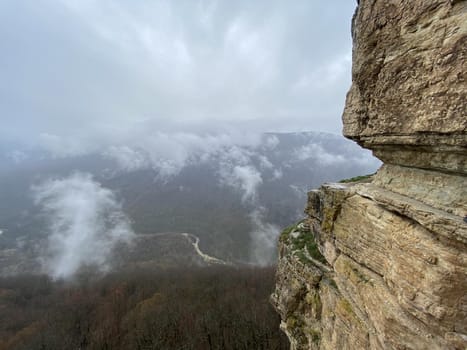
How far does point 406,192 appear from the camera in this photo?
22.7 feet

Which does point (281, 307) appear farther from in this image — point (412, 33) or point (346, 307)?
point (412, 33)

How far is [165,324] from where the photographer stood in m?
36.3

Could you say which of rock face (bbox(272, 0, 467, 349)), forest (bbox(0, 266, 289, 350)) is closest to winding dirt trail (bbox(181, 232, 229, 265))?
forest (bbox(0, 266, 289, 350))

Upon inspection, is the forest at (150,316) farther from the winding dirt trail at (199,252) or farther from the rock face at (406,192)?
the winding dirt trail at (199,252)

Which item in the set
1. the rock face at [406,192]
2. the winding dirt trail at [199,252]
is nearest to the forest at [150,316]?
the rock face at [406,192]

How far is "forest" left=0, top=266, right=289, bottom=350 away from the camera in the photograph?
32.5 metres

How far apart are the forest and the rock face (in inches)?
1101

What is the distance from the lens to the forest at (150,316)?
107 ft

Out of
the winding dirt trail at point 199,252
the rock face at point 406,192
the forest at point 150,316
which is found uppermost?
the rock face at point 406,192

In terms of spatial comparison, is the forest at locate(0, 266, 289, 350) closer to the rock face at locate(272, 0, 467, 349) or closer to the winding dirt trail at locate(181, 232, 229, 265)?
the rock face at locate(272, 0, 467, 349)

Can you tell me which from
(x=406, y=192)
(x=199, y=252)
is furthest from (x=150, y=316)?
(x=199, y=252)

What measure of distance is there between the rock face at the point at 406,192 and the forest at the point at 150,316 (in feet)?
91.7

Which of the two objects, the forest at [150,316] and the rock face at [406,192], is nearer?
the rock face at [406,192]

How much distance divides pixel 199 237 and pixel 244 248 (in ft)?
122
